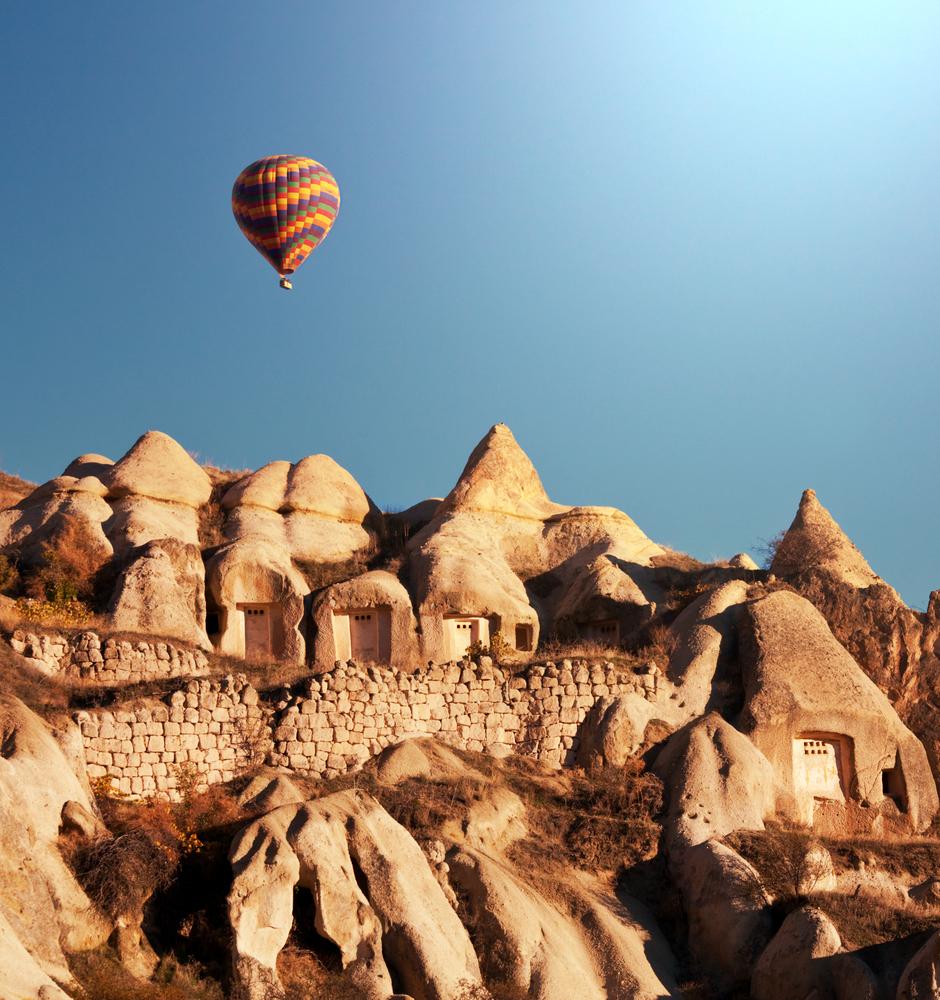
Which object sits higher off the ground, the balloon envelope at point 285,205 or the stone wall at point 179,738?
the balloon envelope at point 285,205

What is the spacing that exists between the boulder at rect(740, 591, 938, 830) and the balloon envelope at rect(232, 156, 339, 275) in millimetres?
12394

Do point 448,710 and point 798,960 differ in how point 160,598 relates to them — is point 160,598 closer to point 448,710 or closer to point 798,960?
point 448,710

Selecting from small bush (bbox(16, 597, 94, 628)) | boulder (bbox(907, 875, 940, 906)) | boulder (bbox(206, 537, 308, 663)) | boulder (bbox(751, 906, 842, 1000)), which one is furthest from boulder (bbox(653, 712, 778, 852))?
small bush (bbox(16, 597, 94, 628))

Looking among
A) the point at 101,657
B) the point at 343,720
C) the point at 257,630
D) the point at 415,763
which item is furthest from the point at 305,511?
the point at 415,763

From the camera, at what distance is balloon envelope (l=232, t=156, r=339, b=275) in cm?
3228

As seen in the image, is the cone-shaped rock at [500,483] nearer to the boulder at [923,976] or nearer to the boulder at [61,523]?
the boulder at [61,523]

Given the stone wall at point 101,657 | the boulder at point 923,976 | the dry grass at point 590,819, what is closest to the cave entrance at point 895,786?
the dry grass at point 590,819

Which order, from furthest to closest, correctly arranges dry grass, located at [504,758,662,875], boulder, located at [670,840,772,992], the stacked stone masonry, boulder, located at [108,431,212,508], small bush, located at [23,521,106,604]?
boulder, located at [108,431,212,508], small bush, located at [23,521,106,604], dry grass, located at [504,758,662,875], the stacked stone masonry, boulder, located at [670,840,772,992]

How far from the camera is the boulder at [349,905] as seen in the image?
18.5m

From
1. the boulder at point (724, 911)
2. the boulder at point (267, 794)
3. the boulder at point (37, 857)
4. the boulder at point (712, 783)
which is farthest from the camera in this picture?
the boulder at point (712, 783)

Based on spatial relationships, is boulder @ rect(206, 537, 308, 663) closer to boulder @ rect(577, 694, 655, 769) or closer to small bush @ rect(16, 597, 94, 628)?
small bush @ rect(16, 597, 94, 628)

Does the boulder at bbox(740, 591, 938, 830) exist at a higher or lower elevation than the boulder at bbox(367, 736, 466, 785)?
higher

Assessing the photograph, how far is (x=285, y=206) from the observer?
107 ft

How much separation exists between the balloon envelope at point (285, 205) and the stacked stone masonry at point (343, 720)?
38.0ft
